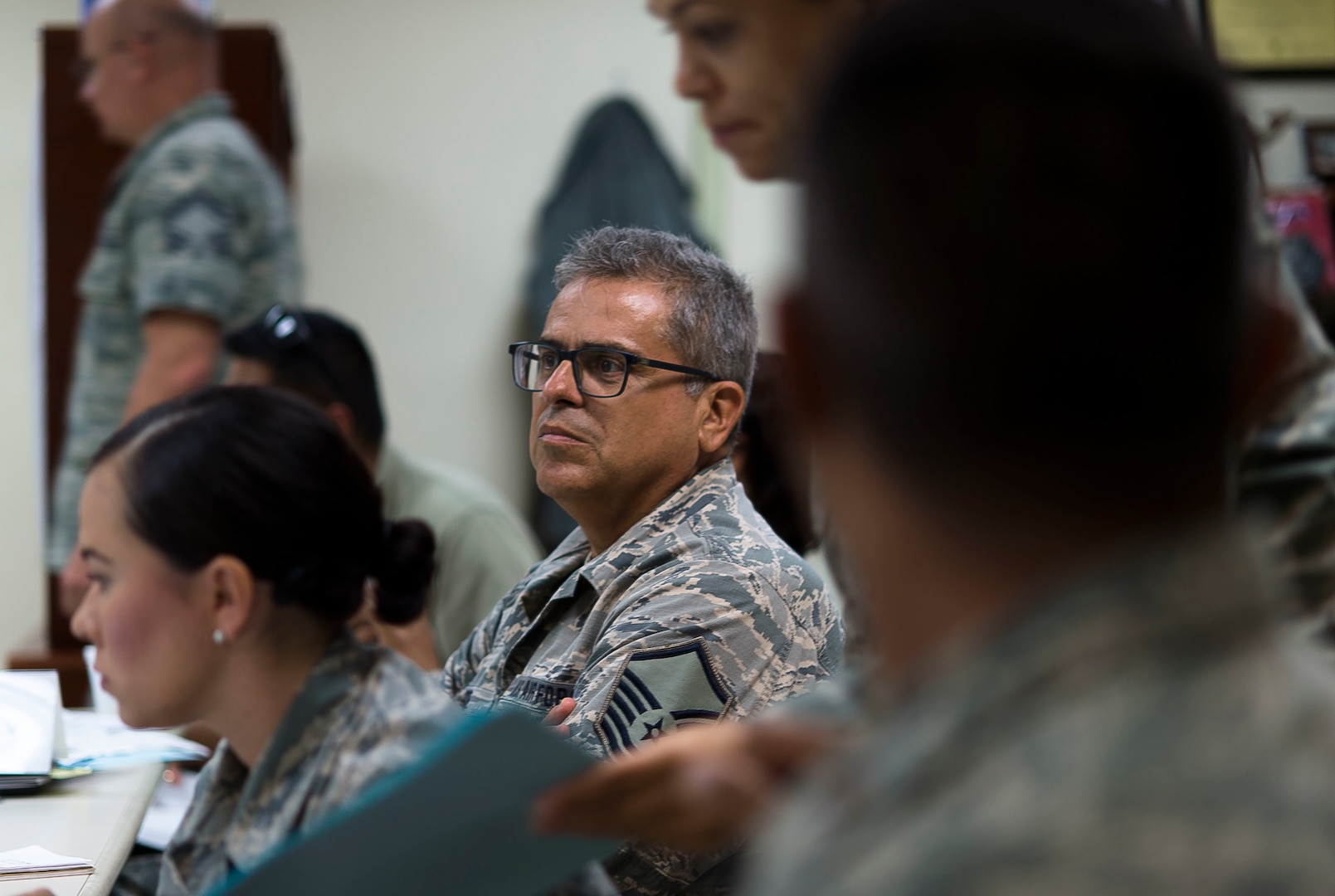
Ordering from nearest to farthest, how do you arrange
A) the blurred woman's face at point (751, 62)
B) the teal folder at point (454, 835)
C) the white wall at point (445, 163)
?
the teal folder at point (454, 835), the blurred woman's face at point (751, 62), the white wall at point (445, 163)

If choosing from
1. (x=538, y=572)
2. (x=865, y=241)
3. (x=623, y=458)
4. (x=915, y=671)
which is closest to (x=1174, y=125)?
(x=865, y=241)

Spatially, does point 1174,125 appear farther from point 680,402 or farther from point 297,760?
point 680,402

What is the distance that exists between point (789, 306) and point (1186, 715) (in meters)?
0.21

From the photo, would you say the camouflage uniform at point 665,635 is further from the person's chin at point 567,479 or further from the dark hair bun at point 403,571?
the dark hair bun at point 403,571

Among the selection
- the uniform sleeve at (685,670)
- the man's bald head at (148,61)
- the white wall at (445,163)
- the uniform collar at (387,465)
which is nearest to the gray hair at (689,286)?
the uniform sleeve at (685,670)

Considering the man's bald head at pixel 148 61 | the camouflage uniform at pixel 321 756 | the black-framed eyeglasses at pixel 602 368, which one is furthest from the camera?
the man's bald head at pixel 148 61

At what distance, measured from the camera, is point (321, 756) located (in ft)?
3.27

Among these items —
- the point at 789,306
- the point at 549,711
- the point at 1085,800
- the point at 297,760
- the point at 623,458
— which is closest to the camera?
the point at 1085,800

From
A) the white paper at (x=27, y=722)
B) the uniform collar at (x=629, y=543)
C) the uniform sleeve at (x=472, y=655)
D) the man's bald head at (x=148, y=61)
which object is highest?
the man's bald head at (x=148, y=61)

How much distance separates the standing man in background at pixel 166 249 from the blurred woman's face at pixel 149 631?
1439 mm

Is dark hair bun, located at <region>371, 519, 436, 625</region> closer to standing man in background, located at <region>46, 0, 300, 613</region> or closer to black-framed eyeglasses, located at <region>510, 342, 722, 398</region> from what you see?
black-framed eyeglasses, located at <region>510, 342, 722, 398</region>

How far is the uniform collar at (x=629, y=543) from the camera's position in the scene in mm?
1502

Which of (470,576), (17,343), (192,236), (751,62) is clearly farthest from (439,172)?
(751,62)

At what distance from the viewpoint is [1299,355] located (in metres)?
0.83
